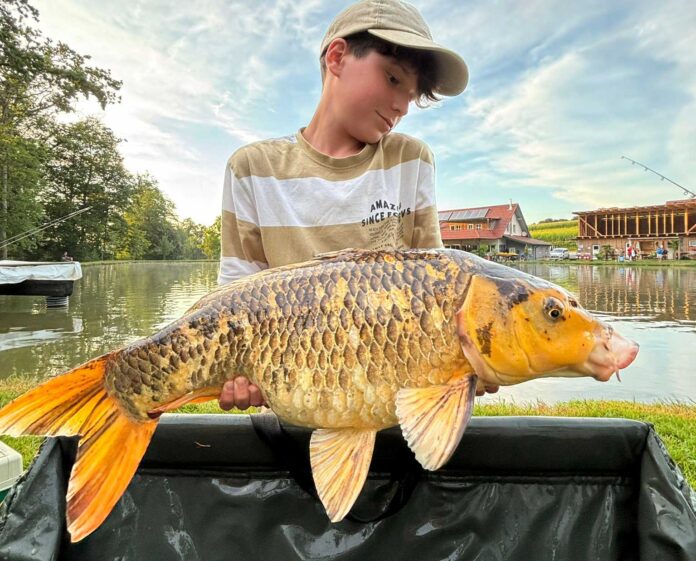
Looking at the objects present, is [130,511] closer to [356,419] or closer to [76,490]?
[76,490]

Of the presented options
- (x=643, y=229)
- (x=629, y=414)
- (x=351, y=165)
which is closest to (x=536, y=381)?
(x=629, y=414)

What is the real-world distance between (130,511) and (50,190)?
24.0 metres

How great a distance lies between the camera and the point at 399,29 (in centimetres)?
103

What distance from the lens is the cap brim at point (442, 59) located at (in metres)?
0.98

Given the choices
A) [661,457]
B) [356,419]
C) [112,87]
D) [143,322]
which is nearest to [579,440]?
[661,457]

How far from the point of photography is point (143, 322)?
546cm

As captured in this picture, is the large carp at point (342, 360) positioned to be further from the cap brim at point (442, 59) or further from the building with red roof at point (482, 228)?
the building with red roof at point (482, 228)

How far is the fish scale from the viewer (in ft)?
2.34

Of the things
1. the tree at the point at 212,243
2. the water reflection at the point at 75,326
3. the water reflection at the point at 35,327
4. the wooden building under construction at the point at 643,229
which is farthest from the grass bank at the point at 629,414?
the tree at the point at 212,243

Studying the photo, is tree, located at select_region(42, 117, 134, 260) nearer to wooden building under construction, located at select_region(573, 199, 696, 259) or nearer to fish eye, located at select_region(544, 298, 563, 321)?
wooden building under construction, located at select_region(573, 199, 696, 259)

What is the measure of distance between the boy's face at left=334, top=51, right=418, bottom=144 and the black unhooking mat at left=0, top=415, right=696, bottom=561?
0.64 metres

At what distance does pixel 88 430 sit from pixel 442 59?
945 millimetres

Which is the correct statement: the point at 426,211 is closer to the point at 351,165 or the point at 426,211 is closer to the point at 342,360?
the point at 351,165

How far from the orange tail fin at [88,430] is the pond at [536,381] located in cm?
203
